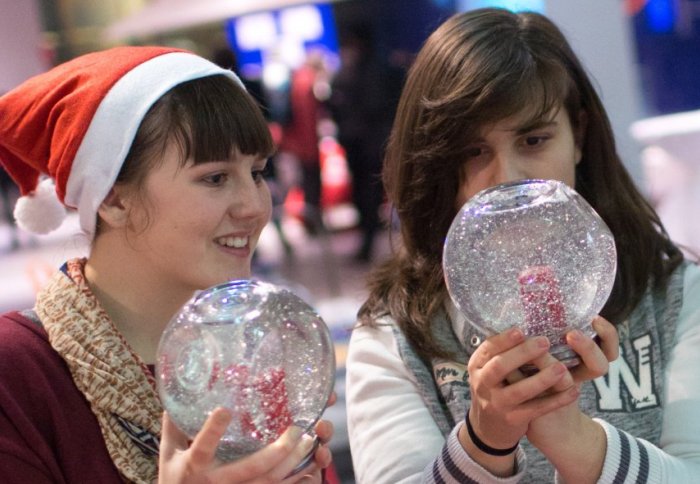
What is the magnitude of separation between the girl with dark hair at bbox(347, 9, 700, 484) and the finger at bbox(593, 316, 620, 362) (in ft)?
0.35

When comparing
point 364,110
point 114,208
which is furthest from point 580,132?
point 364,110

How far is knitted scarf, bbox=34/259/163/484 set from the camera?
55.9 inches

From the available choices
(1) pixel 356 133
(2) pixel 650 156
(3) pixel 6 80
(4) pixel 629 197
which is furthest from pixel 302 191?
(4) pixel 629 197

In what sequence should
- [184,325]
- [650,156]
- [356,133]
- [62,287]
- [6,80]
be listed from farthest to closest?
[356,133] → [6,80] → [650,156] → [62,287] → [184,325]

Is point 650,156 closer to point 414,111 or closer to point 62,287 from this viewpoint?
point 414,111

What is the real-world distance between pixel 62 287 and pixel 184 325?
48 cm

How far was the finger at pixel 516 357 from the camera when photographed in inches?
45.4

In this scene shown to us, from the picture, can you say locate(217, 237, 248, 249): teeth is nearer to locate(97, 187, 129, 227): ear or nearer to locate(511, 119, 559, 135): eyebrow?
locate(97, 187, 129, 227): ear

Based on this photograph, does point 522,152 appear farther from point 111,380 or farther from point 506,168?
point 111,380

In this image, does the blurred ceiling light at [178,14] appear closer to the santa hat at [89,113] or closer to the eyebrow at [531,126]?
the santa hat at [89,113]

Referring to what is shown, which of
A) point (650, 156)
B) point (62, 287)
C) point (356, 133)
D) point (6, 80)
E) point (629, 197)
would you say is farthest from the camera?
→ point (356, 133)

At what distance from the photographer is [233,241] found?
148 cm

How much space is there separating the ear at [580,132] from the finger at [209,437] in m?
0.84

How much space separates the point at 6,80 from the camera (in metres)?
5.98
